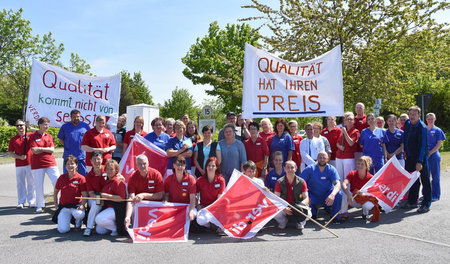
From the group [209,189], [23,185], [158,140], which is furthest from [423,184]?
[23,185]

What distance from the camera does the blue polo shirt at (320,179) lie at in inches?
262

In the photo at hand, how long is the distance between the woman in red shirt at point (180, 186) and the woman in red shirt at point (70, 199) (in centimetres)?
145

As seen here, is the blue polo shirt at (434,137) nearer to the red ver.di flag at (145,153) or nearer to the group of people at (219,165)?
the group of people at (219,165)

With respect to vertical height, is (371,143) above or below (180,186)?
above

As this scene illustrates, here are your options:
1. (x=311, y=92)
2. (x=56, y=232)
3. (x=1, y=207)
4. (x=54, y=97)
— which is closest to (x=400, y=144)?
(x=311, y=92)

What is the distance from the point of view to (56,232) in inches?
234

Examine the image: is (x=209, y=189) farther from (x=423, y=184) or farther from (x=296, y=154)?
(x=423, y=184)

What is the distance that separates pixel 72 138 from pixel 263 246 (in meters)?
4.74

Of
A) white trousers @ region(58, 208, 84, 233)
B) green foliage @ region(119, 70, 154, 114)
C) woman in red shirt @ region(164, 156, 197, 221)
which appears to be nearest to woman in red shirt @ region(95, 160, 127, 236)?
white trousers @ region(58, 208, 84, 233)

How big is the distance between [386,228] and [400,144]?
2709 mm

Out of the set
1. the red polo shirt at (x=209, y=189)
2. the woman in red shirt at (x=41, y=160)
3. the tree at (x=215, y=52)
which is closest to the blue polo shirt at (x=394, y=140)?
the red polo shirt at (x=209, y=189)

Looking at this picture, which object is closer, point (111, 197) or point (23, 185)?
point (111, 197)

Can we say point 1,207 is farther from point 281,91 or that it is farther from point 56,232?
point 281,91

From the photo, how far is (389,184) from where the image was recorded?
22.7ft
